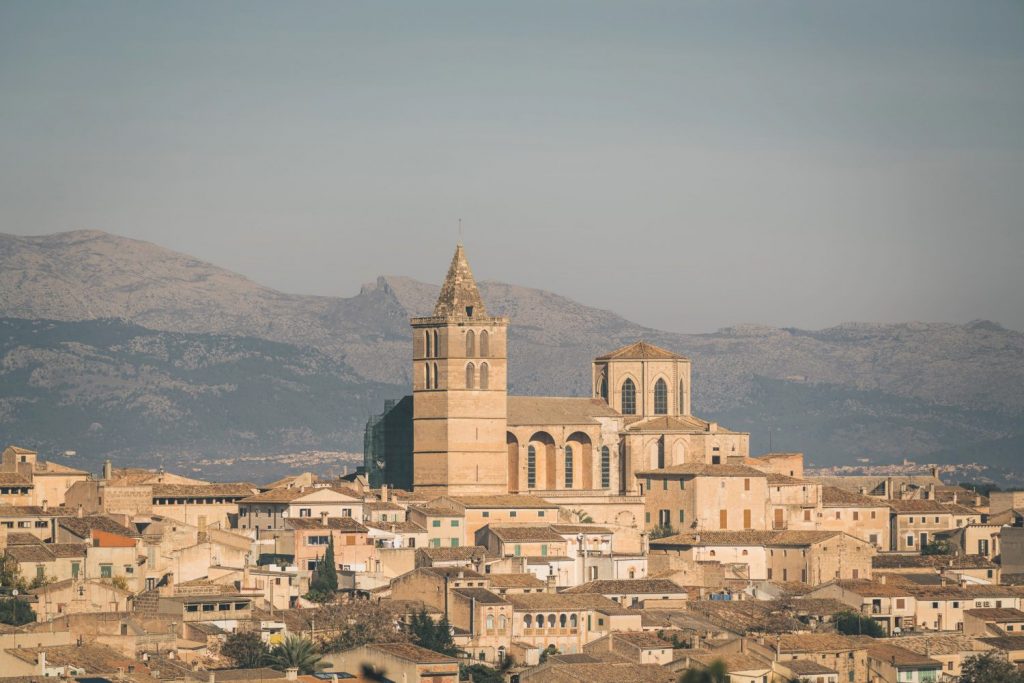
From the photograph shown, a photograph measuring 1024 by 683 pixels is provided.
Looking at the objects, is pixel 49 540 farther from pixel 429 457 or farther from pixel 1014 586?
pixel 1014 586

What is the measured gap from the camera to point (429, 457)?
9406cm

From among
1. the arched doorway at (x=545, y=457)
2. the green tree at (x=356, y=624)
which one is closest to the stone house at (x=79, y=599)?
the green tree at (x=356, y=624)

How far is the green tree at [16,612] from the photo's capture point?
68000mm

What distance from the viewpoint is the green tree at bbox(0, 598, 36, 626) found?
2677 inches

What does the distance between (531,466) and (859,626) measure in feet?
81.0

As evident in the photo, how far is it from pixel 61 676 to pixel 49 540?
21.5 meters

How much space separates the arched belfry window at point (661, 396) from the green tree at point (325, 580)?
1147 inches

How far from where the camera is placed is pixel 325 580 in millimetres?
74812

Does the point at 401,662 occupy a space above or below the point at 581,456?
below

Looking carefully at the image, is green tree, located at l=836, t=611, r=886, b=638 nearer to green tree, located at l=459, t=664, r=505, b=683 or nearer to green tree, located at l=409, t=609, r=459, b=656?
green tree, located at l=409, t=609, r=459, b=656

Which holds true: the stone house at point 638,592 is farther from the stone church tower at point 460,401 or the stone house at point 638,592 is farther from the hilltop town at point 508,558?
the stone church tower at point 460,401

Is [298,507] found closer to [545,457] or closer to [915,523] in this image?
[545,457]

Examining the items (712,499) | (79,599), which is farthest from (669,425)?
(79,599)

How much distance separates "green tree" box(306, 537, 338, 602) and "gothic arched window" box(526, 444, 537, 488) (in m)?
21.6
